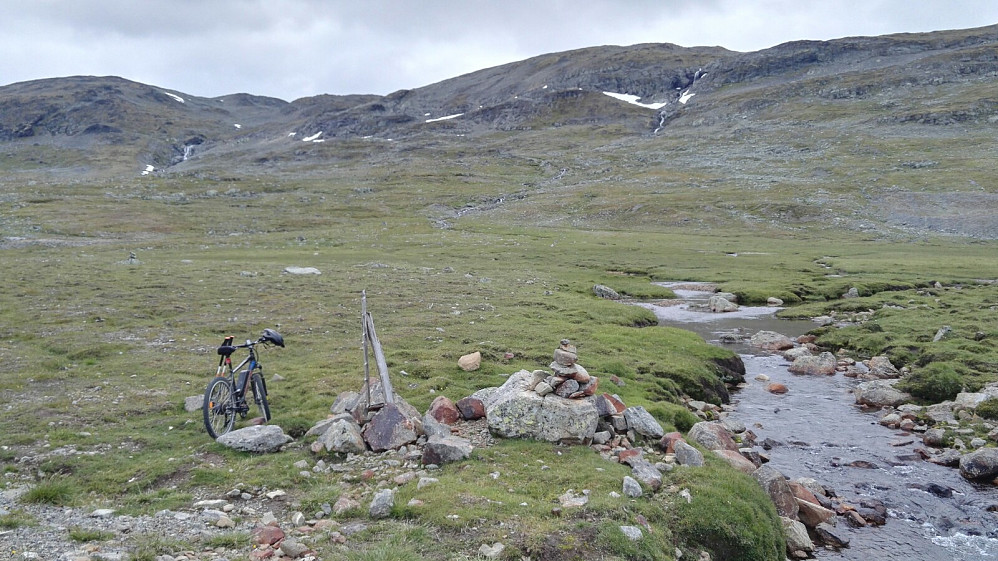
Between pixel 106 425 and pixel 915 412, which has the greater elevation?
pixel 106 425

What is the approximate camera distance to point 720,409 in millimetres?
21719

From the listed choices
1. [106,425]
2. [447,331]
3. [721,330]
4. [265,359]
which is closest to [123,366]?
[265,359]

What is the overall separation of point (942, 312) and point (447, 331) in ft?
102

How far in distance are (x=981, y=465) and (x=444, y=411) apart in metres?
15.1

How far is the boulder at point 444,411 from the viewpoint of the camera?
1532cm

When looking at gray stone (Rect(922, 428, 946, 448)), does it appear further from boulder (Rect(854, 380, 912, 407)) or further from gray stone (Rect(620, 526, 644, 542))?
gray stone (Rect(620, 526, 644, 542))

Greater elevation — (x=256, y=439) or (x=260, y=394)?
(x=260, y=394)

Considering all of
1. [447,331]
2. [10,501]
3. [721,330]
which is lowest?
[721,330]

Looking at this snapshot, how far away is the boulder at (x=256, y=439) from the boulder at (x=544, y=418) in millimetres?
5257

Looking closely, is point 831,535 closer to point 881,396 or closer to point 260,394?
point 881,396

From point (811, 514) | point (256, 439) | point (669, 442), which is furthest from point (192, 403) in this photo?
point (811, 514)

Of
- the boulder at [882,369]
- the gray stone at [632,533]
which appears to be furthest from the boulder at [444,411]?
the boulder at [882,369]

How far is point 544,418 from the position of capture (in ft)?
46.5

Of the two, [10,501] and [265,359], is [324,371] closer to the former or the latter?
[265,359]
